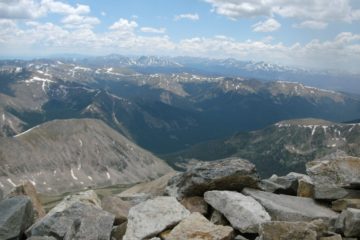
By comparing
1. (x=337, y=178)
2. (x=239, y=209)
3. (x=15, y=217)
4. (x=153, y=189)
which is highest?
(x=337, y=178)

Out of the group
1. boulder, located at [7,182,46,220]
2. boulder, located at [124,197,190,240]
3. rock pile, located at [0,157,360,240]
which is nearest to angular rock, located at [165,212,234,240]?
rock pile, located at [0,157,360,240]

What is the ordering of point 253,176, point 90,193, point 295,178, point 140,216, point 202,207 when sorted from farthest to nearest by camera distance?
point 295,178 → point 90,193 → point 253,176 → point 202,207 → point 140,216

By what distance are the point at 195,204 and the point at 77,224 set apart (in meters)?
5.43

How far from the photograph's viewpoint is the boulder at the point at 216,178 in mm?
22359

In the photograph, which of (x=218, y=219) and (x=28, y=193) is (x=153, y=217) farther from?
(x=28, y=193)

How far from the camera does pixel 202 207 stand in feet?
70.2

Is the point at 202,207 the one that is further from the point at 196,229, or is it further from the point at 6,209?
the point at 6,209

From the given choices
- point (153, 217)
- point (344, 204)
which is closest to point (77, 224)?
point (153, 217)

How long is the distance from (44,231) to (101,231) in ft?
10.7

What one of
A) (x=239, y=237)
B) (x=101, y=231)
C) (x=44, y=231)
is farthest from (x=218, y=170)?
(x=44, y=231)

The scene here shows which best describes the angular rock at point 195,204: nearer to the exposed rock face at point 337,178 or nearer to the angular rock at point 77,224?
the angular rock at point 77,224

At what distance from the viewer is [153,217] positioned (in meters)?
19.7

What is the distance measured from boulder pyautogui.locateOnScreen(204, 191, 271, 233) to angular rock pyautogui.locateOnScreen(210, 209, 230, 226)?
26 cm

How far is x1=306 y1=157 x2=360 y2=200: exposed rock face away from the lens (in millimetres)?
21812
